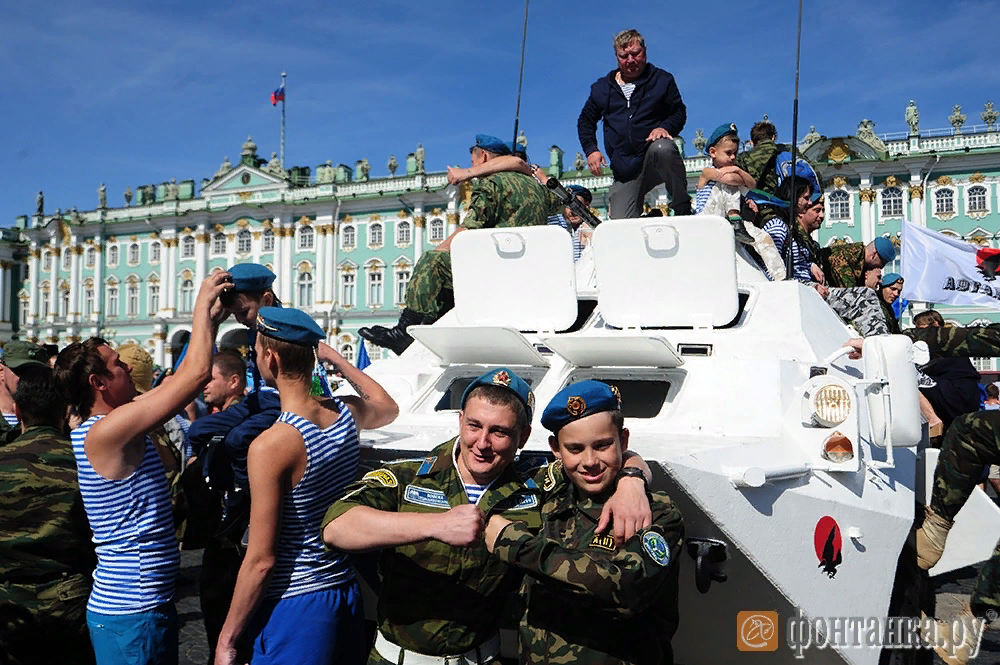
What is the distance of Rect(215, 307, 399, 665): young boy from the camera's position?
3014 millimetres

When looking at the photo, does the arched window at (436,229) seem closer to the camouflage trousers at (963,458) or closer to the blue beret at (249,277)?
the camouflage trousers at (963,458)

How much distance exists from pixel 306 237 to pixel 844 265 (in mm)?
49603

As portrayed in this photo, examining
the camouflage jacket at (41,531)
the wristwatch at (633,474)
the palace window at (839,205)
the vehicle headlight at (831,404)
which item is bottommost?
the camouflage jacket at (41,531)

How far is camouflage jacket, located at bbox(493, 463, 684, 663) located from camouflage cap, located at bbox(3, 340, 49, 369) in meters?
2.78

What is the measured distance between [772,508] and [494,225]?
3.52 metres

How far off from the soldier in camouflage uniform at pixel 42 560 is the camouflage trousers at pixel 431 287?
3.26 metres

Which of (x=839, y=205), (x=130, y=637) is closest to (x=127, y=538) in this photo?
(x=130, y=637)

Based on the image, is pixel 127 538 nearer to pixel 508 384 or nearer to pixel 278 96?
pixel 508 384

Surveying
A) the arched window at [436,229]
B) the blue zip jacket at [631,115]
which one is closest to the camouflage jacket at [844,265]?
the blue zip jacket at [631,115]

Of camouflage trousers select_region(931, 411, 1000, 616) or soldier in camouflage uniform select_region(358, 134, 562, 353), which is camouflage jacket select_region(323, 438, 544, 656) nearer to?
camouflage trousers select_region(931, 411, 1000, 616)

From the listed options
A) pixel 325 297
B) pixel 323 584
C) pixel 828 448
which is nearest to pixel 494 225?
pixel 828 448

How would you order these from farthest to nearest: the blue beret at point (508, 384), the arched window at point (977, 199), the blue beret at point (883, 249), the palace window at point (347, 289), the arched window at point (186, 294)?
1. the arched window at point (186, 294)
2. the palace window at point (347, 289)
3. the arched window at point (977, 199)
4. the blue beret at point (883, 249)
5. the blue beret at point (508, 384)

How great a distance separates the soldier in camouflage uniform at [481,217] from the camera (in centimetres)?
648

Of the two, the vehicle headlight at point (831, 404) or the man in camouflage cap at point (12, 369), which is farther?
the man in camouflage cap at point (12, 369)
